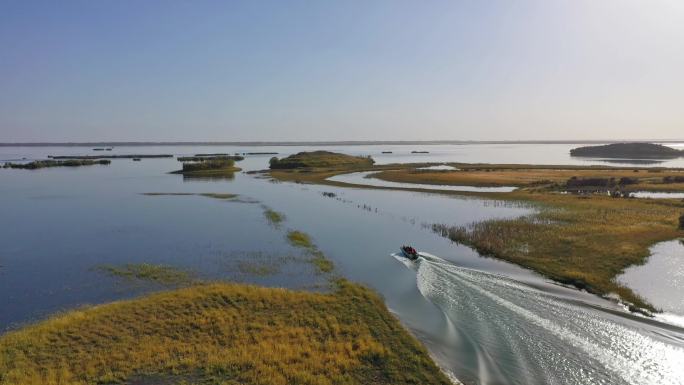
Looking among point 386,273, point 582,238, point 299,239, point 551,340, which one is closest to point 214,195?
point 299,239

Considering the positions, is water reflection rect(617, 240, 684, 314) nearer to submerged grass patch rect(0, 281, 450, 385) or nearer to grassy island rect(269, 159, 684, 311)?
grassy island rect(269, 159, 684, 311)

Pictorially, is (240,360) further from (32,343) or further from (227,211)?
(227,211)

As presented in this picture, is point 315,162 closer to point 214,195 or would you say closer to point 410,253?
point 214,195

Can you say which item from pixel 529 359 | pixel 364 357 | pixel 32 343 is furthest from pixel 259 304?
pixel 529 359

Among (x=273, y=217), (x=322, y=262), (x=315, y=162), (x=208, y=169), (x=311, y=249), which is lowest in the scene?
(x=322, y=262)

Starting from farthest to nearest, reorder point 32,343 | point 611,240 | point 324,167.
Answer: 1. point 324,167
2. point 611,240
3. point 32,343

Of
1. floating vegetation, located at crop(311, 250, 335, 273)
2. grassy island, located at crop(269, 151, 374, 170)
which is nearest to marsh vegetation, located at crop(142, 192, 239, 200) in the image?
floating vegetation, located at crop(311, 250, 335, 273)
